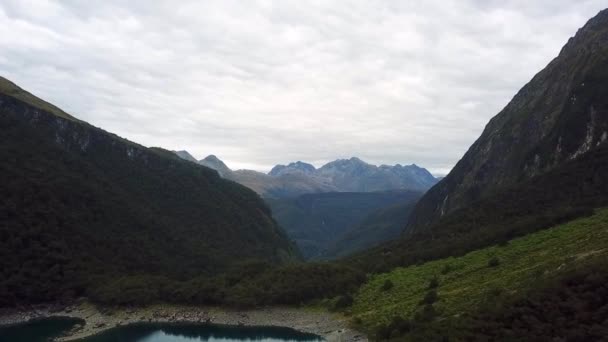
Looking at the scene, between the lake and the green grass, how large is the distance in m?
18.0

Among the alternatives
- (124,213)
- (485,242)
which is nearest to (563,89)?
(485,242)

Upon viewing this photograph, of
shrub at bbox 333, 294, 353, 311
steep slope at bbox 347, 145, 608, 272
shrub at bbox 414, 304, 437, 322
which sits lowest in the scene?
shrub at bbox 333, 294, 353, 311

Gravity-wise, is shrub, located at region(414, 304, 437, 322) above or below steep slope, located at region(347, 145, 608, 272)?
below

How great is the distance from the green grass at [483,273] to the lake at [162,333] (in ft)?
59.0

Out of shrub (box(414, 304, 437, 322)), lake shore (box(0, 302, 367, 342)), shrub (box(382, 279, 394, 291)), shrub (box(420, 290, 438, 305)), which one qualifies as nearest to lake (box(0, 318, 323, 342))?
lake shore (box(0, 302, 367, 342))

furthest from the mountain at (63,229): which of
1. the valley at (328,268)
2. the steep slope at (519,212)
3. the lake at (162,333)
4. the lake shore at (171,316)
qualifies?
the steep slope at (519,212)

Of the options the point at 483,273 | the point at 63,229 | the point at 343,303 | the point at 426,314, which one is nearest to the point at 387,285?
the point at 343,303

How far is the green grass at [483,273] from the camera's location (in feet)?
235

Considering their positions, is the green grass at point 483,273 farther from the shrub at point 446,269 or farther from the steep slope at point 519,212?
the steep slope at point 519,212

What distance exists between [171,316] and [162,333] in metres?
9.51

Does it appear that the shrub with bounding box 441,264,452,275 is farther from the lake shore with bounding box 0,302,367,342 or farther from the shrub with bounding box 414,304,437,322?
the shrub with bounding box 414,304,437,322

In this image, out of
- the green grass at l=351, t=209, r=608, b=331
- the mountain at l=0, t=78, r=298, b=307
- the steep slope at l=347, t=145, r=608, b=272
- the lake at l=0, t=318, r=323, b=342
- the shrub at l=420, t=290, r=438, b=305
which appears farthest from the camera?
the mountain at l=0, t=78, r=298, b=307

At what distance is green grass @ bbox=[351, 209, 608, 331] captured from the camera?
235 feet

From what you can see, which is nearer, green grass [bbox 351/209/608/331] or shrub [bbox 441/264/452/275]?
green grass [bbox 351/209/608/331]
